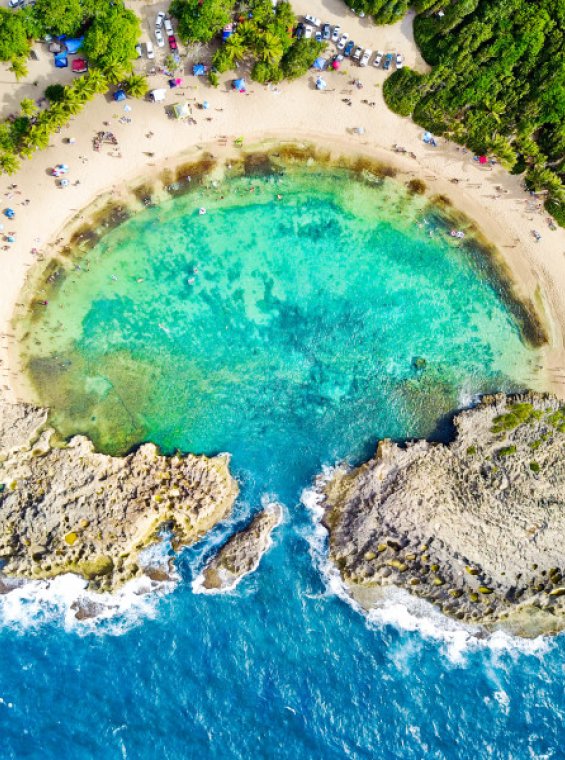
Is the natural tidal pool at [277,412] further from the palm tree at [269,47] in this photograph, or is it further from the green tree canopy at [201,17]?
the green tree canopy at [201,17]

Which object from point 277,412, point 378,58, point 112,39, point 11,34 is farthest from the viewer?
point 277,412

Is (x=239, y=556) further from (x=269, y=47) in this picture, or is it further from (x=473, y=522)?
(x=269, y=47)

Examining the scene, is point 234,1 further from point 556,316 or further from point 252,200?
point 556,316

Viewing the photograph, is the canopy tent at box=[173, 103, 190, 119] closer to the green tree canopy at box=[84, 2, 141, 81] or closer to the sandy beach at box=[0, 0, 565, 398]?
the sandy beach at box=[0, 0, 565, 398]

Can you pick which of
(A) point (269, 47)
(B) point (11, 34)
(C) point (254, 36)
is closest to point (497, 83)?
(A) point (269, 47)

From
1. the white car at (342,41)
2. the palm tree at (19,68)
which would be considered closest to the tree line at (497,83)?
the white car at (342,41)
